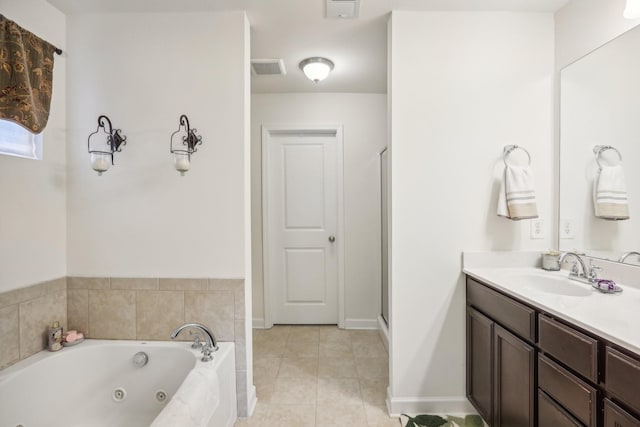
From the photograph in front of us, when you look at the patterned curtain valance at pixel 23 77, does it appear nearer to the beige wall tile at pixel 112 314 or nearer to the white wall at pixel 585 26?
the beige wall tile at pixel 112 314

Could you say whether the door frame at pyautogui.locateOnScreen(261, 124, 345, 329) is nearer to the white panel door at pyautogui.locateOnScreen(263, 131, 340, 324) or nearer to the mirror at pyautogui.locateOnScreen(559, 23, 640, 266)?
the white panel door at pyautogui.locateOnScreen(263, 131, 340, 324)

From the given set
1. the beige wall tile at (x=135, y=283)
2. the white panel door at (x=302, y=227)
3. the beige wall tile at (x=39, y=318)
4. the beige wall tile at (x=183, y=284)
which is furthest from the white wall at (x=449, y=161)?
the beige wall tile at (x=39, y=318)

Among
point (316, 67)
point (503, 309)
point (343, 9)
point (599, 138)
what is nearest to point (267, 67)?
point (316, 67)

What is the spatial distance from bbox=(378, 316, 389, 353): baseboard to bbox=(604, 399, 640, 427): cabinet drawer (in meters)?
1.73

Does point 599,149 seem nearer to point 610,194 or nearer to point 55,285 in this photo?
point 610,194

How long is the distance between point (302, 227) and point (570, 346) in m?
2.35

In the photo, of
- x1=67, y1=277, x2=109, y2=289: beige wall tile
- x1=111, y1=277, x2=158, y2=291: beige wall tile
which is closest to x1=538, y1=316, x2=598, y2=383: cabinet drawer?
x1=111, y1=277, x2=158, y2=291: beige wall tile

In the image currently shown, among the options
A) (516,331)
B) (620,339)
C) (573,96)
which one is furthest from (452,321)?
(573,96)

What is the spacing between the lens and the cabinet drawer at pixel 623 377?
846 millimetres

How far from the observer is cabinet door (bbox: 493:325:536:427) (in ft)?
4.20

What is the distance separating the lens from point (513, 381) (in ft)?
4.53

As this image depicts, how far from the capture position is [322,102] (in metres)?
3.03

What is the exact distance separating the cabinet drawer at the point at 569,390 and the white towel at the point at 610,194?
87 centimetres

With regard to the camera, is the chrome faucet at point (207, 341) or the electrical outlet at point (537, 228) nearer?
the chrome faucet at point (207, 341)
